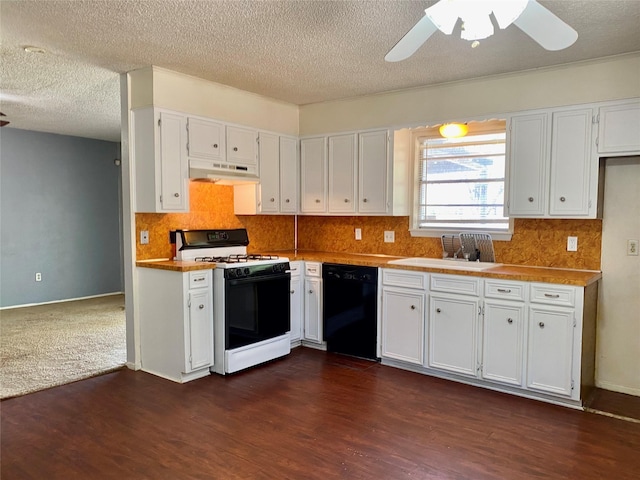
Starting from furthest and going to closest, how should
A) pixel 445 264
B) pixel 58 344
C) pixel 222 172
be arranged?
pixel 58 344 < pixel 222 172 < pixel 445 264

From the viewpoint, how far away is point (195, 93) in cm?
398

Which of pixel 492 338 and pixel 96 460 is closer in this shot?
pixel 96 460

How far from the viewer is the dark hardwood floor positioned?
243cm

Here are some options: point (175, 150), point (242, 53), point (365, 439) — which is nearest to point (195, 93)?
point (175, 150)

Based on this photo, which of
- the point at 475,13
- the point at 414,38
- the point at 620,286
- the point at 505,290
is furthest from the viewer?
the point at 620,286

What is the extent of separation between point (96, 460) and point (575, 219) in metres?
3.65

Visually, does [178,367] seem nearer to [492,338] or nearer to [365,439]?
[365,439]

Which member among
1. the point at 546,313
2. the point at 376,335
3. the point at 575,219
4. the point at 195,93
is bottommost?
the point at 376,335

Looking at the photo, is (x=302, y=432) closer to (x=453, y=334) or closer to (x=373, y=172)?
(x=453, y=334)

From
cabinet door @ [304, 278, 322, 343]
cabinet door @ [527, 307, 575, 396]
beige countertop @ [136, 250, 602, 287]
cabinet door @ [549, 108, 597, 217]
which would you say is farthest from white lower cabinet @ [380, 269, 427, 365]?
cabinet door @ [549, 108, 597, 217]

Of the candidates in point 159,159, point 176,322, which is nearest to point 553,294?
point 176,322

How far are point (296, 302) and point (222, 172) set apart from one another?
1405mm

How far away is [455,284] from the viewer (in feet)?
11.9

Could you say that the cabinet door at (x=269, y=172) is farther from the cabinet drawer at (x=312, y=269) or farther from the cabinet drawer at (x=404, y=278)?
the cabinet drawer at (x=404, y=278)
